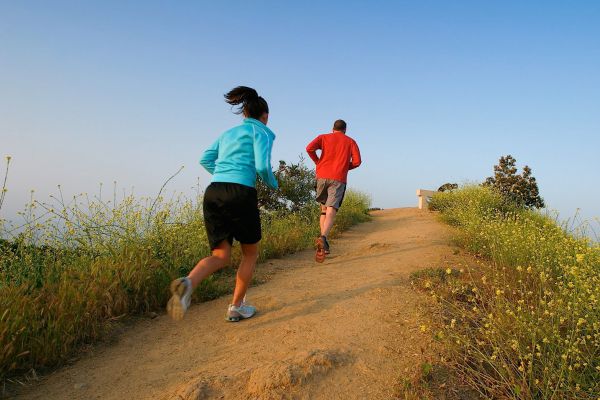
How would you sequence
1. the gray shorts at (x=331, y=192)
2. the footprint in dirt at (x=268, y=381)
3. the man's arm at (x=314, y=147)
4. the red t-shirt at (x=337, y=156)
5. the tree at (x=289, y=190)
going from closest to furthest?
the footprint in dirt at (x=268, y=381)
the gray shorts at (x=331, y=192)
the red t-shirt at (x=337, y=156)
the man's arm at (x=314, y=147)
the tree at (x=289, y=190)

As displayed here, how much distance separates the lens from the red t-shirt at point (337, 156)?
22.0ft

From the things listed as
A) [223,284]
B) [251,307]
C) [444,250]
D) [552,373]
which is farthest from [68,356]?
[444,250]

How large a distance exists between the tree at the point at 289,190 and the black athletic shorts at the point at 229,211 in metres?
7.47

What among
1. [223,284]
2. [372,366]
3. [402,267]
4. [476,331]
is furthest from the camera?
[402,267]

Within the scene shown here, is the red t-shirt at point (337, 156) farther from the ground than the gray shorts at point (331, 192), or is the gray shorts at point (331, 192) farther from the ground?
the red t-shirt at point (337, 156)

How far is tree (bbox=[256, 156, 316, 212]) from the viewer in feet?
36.9

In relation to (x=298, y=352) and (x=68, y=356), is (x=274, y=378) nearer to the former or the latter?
(x=298, y=352)

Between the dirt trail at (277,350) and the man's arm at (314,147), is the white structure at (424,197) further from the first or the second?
the dirt trail at (277,350)

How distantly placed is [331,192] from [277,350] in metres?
3.89

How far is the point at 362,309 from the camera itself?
150 inches

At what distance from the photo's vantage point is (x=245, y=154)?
11.4 ft

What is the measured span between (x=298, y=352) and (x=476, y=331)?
141 cm

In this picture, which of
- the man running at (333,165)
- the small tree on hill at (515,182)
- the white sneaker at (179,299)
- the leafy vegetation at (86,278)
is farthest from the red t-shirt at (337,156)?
the small tree on hill at (515,182)

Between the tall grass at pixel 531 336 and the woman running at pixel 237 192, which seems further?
the woman running at pixel 237 192
